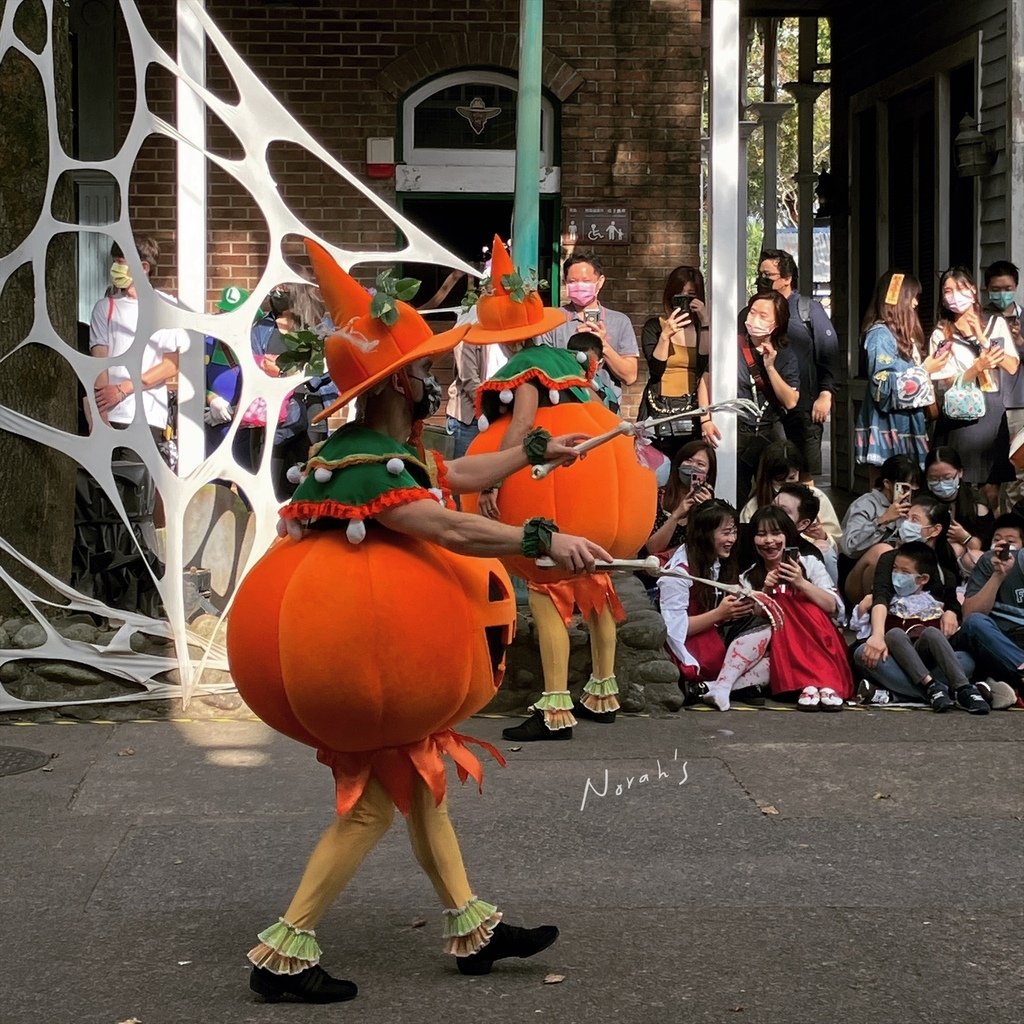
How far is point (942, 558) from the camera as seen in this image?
899cm

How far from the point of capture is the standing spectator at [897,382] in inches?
405

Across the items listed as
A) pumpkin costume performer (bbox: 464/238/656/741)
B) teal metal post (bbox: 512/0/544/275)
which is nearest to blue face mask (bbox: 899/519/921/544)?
pumpkin costume performer (bbox: 464/238/656/741)

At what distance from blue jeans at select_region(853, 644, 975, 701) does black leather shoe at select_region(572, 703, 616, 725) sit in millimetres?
1301

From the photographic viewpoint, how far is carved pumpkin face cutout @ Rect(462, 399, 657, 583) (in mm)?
7172

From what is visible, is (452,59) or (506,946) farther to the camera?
(452,59)

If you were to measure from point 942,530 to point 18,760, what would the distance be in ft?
15.0

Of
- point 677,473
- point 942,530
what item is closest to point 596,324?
point 677,473

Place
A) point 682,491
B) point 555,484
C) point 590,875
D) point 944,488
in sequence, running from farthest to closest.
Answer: point 944,488, point 682,491, point 555,484, point 590,875

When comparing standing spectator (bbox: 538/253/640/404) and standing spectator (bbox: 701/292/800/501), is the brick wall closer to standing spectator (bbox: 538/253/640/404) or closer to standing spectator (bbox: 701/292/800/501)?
standing spectator (bbox: 701/292/800/501)

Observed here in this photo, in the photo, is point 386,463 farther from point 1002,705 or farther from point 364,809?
point 1002,705

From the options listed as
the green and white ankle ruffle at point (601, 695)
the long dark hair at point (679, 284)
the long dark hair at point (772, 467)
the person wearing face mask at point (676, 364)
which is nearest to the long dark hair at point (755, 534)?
the long dark hair at point (772, 467)

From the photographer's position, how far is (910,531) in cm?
894

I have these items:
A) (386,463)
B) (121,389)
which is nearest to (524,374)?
(121,389)

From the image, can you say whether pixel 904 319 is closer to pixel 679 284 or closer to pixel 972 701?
pixel 679 284
